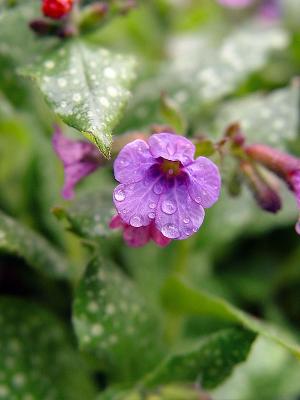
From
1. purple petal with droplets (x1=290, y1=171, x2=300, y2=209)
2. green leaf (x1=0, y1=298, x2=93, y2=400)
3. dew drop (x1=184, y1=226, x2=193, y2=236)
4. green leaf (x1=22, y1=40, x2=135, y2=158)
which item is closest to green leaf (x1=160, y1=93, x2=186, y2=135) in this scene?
green leaf (x1=22, y1=40, x2=135, y2=158)

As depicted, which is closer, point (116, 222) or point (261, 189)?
point (116, 222)

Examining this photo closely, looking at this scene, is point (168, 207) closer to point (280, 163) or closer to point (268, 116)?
point (280, 163)

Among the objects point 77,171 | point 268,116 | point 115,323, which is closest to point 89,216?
point 77,171

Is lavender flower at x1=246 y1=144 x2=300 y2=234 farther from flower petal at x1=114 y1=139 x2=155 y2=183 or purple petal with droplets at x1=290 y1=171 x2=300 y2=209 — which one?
flower petal at x1=114 y1=139 x2=155 y2=183

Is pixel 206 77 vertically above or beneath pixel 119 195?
beneath

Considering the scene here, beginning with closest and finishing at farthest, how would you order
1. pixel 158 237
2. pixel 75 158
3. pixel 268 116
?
1. pixel 158 237
2. pixel 75 158
3. pixel 268 116

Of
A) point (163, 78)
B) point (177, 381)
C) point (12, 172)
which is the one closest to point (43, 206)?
point (12, 172)
